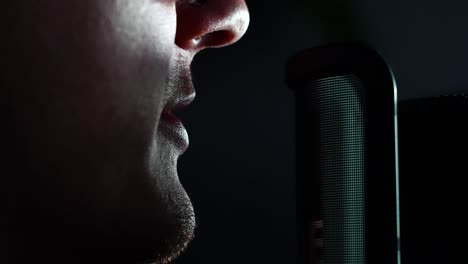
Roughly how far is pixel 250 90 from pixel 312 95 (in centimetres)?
98

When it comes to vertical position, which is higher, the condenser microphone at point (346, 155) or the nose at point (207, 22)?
the nose at point (207, 22)

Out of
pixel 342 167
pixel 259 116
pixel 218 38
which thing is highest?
pixel 218 38

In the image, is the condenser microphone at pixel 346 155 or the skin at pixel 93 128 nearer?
the skin at pixel 93 128

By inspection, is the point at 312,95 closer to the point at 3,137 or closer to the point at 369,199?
the point at 369,199

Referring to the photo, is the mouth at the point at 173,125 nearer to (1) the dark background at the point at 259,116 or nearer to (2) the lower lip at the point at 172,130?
(2) the lower lip at the point at 172,130

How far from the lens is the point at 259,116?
5.17 ft

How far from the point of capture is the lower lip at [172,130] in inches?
23.5

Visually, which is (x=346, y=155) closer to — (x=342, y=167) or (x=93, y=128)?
(x=342, y=167)

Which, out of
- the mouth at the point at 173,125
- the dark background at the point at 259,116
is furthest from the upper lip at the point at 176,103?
the dark background at the point at 259,116

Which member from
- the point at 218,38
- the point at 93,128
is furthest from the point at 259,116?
the point at 93,128

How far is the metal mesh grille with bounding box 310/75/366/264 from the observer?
23.8 inches

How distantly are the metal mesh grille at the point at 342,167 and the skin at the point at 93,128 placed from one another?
0.13 meters

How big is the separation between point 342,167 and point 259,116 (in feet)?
3.17

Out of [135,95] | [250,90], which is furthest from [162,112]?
[250,90]
